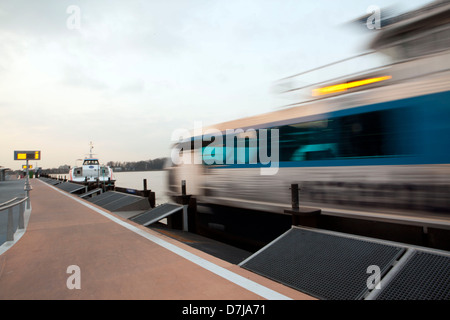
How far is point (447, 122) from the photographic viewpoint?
434cm

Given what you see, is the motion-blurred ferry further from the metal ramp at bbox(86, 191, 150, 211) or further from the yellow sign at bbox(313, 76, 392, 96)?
the yellow sign at bbox(313, 76, 392, 96)

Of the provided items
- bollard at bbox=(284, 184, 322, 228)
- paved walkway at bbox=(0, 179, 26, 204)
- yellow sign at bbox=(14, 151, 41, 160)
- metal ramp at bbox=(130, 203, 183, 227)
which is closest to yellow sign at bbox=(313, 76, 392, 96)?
bollard at bbox=(284, 184, 322, 228)

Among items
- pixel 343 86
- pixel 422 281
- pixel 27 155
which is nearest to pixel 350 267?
pixel 422 281

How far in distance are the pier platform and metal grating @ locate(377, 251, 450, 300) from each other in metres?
0.84

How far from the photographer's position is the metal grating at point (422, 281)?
294cm

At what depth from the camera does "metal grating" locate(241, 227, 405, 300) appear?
11.1ft

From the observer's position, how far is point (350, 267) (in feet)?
11.9

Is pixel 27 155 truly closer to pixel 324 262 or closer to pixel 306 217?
pixel 306 217

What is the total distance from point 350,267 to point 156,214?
20.2 feet

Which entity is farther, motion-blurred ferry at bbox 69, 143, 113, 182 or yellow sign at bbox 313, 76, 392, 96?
motion-blurred ferry at bbox 69, 143, 113, 182

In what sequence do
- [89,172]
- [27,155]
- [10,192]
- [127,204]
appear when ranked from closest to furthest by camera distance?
1. [127,204]
2. [27,155]
3. [10,192]
4. [89,172]

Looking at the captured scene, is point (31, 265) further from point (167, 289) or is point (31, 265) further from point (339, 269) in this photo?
point (339, 269)

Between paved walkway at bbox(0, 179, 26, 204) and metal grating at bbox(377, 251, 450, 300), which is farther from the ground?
metal grating at bbox(377, 251, 450, 300)
